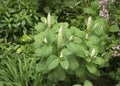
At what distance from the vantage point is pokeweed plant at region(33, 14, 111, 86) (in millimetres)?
2621

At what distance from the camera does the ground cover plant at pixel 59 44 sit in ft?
8.81

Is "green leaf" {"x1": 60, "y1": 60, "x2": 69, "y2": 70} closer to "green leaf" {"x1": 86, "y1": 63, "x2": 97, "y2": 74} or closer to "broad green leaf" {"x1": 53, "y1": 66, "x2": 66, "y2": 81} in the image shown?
"broad green leaf" {"x1": 53, "y1": 66, "x2": 66, "y2": 81}

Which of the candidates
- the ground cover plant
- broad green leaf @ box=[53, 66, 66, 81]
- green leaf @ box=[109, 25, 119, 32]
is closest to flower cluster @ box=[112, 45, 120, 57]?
the ground cover plant

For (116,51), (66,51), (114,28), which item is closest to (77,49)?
(66,51)

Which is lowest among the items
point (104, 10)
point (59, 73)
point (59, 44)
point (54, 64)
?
point (59, 73)

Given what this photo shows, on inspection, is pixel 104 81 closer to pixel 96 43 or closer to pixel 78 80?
pixel 78 80

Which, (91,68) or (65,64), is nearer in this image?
(65,64)

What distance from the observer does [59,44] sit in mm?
2635

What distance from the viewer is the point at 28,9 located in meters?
4.00

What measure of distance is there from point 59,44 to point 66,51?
3.6 inches

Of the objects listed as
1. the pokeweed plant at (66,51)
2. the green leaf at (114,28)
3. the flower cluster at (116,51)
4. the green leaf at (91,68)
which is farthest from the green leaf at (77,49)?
the green leaf at (114,28)

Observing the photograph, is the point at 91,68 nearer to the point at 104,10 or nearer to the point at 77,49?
the point at 77,49

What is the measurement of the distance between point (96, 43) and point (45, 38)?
49 cm

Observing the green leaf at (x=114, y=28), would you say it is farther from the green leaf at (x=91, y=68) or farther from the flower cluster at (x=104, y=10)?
the green leaf at (x=91, y=68)
